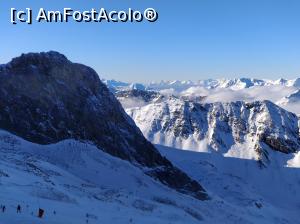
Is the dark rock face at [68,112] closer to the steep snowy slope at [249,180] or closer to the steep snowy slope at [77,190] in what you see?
the steep snowy slope at [77,190]

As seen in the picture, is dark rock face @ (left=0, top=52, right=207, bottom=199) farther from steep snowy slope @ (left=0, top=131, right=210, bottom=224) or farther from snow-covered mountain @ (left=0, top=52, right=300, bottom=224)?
steep snowy slope @ (left=0, top=131, right=210, bottom=224)

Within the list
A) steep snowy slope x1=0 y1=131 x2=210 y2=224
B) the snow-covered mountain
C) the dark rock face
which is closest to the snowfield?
steep snowy slope x1=0 y1=131 x2=210 y2=224

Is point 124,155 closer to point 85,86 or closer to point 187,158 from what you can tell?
point 85,86

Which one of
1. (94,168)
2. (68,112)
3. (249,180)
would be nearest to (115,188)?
(94,168)

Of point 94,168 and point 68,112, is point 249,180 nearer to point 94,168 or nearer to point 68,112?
point 68,112

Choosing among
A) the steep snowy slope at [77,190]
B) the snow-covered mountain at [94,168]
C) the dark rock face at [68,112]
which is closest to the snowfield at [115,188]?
the steep snowy slope at [77,190]

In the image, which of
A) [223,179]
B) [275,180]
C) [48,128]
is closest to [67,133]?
[48,128]

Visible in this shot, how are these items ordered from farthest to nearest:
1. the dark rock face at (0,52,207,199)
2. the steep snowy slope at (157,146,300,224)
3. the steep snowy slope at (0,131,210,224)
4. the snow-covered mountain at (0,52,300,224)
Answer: the steep snowy slope at (157,146,300,224) → the dark rock face at (0,52,207,199) → the snow-covered mountain at (0,52,300,224) → the steep snowy slope at (0,131,210,224)
